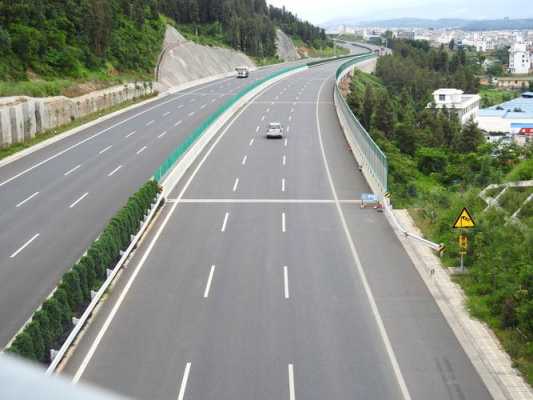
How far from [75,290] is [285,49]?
459 ft

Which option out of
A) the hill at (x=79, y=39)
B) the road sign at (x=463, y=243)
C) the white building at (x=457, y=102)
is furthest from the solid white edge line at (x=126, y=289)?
the white building at (x=457, y=102)

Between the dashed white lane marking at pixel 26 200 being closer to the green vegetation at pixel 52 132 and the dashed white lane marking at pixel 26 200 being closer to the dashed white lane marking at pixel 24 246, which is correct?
the dashed white lane marking at pixel 24 246

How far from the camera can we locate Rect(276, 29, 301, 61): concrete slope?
147375mm

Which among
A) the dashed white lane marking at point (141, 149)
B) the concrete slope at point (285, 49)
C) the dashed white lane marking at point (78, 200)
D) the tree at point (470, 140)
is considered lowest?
the tree at point (470, 140)

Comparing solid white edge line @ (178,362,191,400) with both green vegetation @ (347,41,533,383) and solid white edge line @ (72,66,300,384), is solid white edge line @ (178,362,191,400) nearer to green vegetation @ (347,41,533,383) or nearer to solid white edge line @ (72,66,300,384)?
solid white edge line @ (72,66,300,384)

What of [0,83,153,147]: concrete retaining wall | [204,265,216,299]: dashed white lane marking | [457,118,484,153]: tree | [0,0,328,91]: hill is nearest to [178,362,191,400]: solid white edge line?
[204,265,216,299]: dashed white lane marking

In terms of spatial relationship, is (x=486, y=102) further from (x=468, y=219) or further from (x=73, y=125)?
(x=468, y=219)

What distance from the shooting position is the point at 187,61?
8700 cm

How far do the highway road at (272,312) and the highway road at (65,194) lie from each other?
83.8 inches

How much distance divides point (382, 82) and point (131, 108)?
80381mm

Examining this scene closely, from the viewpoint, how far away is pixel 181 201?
89.0 ft

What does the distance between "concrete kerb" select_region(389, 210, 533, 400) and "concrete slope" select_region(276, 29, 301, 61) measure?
12954 centimetres

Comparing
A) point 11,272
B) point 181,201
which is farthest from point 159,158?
point 11,272

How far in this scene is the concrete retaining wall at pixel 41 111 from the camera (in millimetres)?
37697
